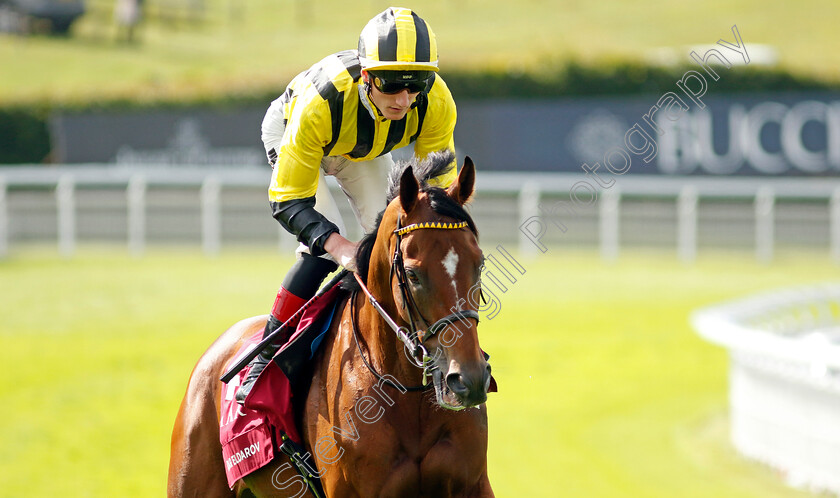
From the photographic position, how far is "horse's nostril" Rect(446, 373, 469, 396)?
2.62 metres

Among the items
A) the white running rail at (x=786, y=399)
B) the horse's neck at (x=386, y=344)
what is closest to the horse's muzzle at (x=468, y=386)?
the horse's neck at (x=386, y=344)

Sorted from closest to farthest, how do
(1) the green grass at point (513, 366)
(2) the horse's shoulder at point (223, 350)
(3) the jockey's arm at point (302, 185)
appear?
(3) the jockey's arm at point (302, 185) < (2) the horse's shoulder at point (223, 350) < (1) the green grass at point (513, 366)

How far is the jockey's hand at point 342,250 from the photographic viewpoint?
3.15 metres

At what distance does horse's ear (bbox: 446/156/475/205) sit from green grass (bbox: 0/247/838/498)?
3.65 metres

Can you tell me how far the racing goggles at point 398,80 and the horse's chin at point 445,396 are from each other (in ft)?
3.10

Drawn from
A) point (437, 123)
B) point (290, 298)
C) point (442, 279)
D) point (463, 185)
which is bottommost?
point (290, 298)

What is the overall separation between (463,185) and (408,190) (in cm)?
19

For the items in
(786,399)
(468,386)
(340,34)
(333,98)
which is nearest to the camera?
(468,386)

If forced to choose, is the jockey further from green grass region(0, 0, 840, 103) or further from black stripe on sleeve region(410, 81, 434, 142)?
green grass region(0, 0, 840, 103)

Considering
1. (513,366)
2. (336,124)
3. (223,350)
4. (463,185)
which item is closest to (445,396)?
(463,185)

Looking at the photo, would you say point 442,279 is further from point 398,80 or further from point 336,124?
point 336,124

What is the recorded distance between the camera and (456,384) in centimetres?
263

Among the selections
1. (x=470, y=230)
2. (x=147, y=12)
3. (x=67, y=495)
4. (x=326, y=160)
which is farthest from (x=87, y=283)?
(x=147, y=12)

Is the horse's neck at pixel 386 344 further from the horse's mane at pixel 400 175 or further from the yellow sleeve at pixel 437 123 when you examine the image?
the yellow sleeve at pixel 437 123
